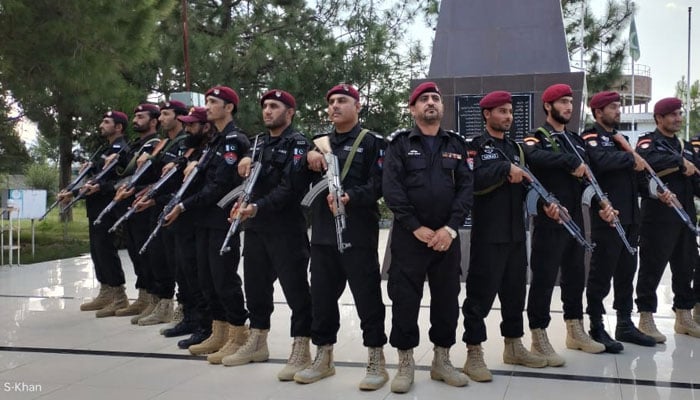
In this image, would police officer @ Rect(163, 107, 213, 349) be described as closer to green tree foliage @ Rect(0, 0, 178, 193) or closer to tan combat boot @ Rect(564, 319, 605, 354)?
tan combat boot @ Rect(564, 319, 605, 354)

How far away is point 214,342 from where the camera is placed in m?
5.32

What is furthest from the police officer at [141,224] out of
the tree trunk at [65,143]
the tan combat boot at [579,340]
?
the tree trunk at [65,143]

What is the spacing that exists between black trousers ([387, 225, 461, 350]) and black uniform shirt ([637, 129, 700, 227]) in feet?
7.07

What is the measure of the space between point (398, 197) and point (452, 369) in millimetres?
1169

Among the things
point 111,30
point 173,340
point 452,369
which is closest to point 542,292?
point 452,369

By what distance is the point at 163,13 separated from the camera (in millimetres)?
11211

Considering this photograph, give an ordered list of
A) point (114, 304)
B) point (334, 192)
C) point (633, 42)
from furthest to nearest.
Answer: point (633, 42) < point (114, 304) < point (334, 192)

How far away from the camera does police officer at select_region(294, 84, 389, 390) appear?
4406mm

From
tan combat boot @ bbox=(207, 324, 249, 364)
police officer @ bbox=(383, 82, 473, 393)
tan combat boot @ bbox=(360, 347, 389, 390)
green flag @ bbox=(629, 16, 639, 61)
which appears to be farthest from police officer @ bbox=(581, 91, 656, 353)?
green flag @ bbox=(629, 16, 639, 61)

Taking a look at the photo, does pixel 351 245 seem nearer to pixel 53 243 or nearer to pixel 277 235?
pixel 277 235

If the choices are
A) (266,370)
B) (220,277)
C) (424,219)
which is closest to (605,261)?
(424,219)

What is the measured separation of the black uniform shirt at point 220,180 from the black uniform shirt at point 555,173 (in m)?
2.11

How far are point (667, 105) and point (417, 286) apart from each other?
285cm

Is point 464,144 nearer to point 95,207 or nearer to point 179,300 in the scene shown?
point 179,300
